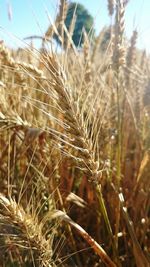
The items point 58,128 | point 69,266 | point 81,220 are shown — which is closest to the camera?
point 69,266

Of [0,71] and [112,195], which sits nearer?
[112,195]

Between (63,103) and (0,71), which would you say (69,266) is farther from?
(0,71)

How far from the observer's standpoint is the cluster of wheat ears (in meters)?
0.77

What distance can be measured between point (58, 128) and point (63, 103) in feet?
2.12

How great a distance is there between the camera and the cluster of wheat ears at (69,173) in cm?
77

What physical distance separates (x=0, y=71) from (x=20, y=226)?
2.57 ft

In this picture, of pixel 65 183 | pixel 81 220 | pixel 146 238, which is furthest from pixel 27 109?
pixel 146 238

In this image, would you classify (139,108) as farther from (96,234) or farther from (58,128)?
(96,234)

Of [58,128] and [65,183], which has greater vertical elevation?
[58,128]

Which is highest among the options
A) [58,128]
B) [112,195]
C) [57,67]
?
[57,67]

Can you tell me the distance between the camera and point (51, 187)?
3.64ft

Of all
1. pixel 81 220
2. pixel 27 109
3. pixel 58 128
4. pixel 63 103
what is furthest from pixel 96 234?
pixel 63 103

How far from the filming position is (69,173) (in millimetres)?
1336

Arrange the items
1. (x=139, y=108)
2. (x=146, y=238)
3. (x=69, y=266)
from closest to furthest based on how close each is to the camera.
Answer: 1. (x=69, y=266)
2. (x=146, y=238)
3. (x=139, y=108)
